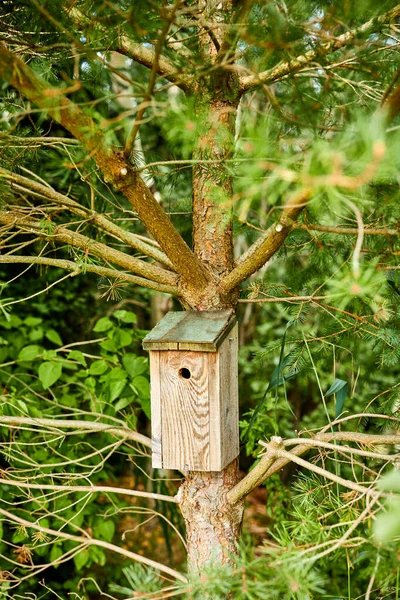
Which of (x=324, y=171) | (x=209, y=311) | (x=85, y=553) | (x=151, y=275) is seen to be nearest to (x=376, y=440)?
(x=209, y=311)

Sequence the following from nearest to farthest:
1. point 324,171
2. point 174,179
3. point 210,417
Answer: point 324,171 → point 210,417 → point 174,179

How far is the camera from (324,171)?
691mm

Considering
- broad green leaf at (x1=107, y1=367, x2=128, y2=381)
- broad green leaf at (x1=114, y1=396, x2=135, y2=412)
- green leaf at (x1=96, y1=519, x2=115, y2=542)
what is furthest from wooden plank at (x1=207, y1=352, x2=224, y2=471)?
green leaf at (x1=96, y1=519, x2=115, y2=542)

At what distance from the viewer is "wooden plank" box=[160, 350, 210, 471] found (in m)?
1.43

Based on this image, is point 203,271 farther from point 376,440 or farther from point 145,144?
point 145,144

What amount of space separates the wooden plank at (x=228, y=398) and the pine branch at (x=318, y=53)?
0.59 metres

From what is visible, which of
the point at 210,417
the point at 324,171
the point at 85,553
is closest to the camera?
the point at 324,171

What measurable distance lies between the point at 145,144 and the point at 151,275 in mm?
2250

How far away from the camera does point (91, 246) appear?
4.75 ft

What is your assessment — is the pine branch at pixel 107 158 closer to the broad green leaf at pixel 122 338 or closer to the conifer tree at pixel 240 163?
the conifer tree at pixel 240 163

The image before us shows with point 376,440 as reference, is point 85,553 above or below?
below

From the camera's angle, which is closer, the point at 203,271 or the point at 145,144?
the point at 203,271

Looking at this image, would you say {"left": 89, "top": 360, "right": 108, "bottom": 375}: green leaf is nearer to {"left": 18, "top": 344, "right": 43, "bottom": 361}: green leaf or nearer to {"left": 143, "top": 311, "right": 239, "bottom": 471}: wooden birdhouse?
{"left": 18, "top": 344, "right": 43, "bottom": 361}: green leaf

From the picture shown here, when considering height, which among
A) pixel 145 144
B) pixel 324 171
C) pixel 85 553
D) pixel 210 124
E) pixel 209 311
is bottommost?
pixel 85 553
